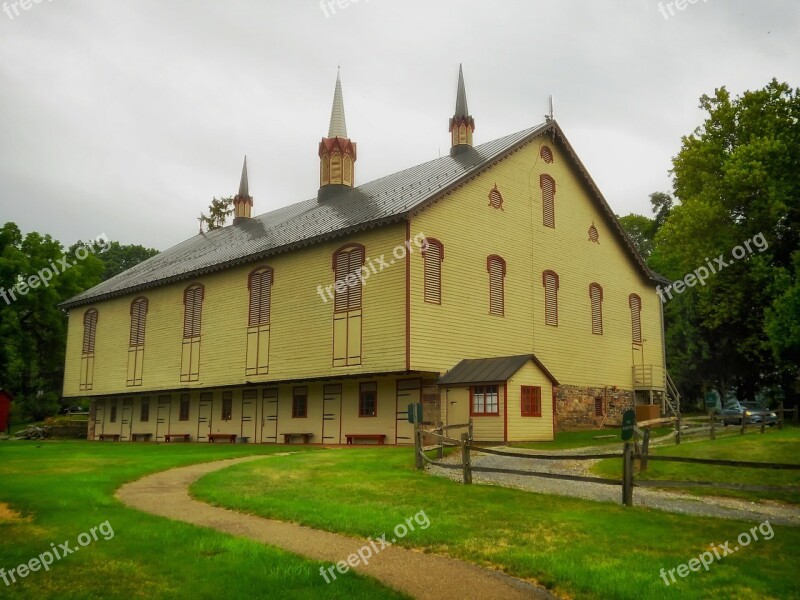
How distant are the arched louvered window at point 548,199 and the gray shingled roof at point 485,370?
919cm

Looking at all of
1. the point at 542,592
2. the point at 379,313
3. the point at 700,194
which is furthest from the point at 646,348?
the point at 542,592

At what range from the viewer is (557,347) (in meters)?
33.6

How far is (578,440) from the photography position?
27750mm

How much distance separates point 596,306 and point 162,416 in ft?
79.0

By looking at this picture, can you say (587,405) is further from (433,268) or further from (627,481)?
(627,481)

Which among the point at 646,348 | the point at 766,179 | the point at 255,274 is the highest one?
the point at 766,179

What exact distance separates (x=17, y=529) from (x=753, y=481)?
14734mm

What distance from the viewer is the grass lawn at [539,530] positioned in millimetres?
8438

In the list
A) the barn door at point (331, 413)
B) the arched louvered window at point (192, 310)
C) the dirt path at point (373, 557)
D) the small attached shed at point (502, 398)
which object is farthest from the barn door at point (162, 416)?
the dirt path at point (373, 557)

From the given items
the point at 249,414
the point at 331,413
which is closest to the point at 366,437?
the point at 331,413

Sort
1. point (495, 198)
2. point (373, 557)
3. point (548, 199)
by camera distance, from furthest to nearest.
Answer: point (548, 199), point (495, 198), point (373, 557)

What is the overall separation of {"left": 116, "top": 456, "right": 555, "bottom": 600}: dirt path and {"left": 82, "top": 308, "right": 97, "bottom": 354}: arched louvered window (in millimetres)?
32680

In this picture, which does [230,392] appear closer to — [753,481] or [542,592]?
[753,481]

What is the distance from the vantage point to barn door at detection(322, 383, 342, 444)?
30453 millimetres
